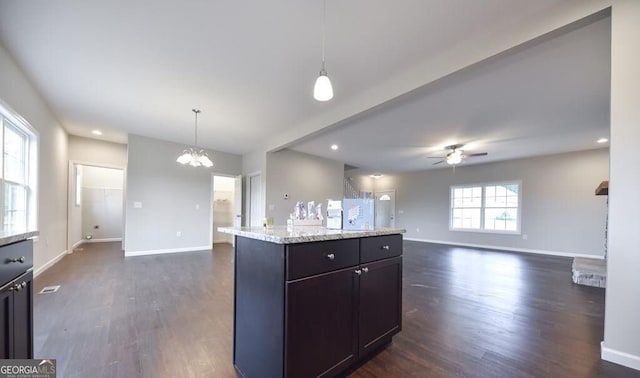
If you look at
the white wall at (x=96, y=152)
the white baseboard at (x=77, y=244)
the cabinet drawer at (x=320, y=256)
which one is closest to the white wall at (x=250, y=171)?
the white wall at (x=96, y=152)

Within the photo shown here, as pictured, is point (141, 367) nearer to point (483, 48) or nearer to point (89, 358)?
point (89, 358)

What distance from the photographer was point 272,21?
2.10 metres

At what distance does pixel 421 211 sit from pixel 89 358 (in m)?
9.04

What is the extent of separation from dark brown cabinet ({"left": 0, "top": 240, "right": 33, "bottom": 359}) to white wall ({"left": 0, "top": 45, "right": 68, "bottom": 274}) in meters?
2.76

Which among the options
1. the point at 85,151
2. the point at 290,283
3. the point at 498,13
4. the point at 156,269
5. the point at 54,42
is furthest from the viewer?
the point at 85,151

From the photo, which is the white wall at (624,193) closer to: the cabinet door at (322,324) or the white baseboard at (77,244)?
the cabinet door at (322,324)

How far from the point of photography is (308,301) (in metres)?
1.41

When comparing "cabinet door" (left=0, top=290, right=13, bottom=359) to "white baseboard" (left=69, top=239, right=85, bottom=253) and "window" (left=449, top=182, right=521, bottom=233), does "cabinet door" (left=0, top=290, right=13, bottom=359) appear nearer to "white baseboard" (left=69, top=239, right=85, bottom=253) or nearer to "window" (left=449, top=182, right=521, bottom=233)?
"white baseboard" (left=69, top=239, right=85, bottom=253)

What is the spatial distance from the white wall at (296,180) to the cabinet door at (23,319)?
4713mm

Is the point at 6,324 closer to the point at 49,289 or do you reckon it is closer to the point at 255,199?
the point at 49,289

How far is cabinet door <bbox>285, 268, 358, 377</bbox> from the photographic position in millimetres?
1339

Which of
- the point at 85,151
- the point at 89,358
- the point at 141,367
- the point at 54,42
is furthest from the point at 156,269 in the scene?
the point at 85,151

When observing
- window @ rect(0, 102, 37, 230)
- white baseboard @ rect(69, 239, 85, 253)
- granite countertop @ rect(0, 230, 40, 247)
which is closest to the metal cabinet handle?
granite countertop @ rect(0, 230, 40, 247)

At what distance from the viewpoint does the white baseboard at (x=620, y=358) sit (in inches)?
65.6
